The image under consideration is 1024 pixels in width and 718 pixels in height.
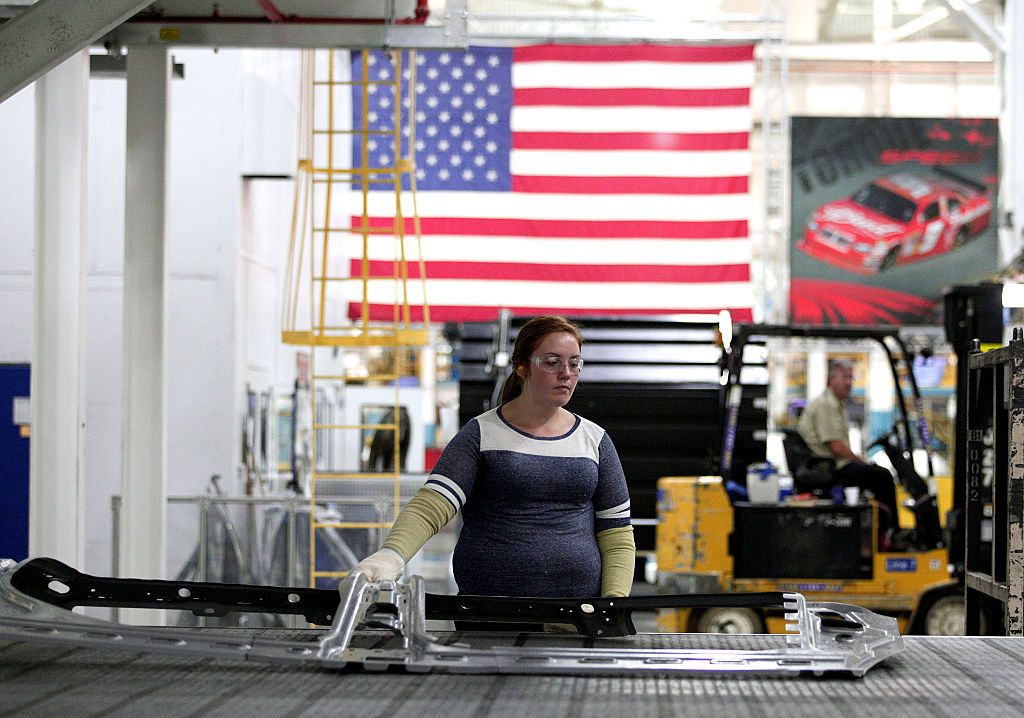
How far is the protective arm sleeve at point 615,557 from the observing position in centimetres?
401

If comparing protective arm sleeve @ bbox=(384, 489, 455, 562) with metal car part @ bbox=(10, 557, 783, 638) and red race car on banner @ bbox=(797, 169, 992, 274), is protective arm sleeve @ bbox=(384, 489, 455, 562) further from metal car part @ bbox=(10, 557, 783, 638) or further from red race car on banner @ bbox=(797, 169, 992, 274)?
red race car on banner @ bbox=(797, 169, 992, 274)

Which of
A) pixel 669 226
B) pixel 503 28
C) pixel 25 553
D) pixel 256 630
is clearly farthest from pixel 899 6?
pixel 256 630

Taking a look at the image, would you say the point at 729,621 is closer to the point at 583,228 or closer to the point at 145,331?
the point at 145,331

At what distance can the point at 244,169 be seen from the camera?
1200 centimetres

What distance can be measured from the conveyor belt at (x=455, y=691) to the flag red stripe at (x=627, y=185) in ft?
46.8

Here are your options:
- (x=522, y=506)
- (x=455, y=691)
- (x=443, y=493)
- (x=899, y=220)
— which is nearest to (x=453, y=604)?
(x=443, y=493)

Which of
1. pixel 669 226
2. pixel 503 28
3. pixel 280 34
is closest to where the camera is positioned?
pixel 280 34

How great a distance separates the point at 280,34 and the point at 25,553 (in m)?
4.90

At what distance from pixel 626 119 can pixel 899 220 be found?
14.3 feet

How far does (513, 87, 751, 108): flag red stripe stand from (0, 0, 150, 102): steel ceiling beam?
12.8m

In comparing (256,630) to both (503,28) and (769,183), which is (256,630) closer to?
(769,183)

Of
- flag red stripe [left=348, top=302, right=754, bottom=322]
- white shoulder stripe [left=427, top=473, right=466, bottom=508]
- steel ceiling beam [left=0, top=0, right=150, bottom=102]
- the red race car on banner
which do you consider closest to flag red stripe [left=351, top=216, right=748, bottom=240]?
flag red stripe [left=348, top=302, right=754, bottom=322]

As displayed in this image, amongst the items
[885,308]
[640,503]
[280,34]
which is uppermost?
[280,34]

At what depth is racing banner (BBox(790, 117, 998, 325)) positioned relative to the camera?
18.5 meters
